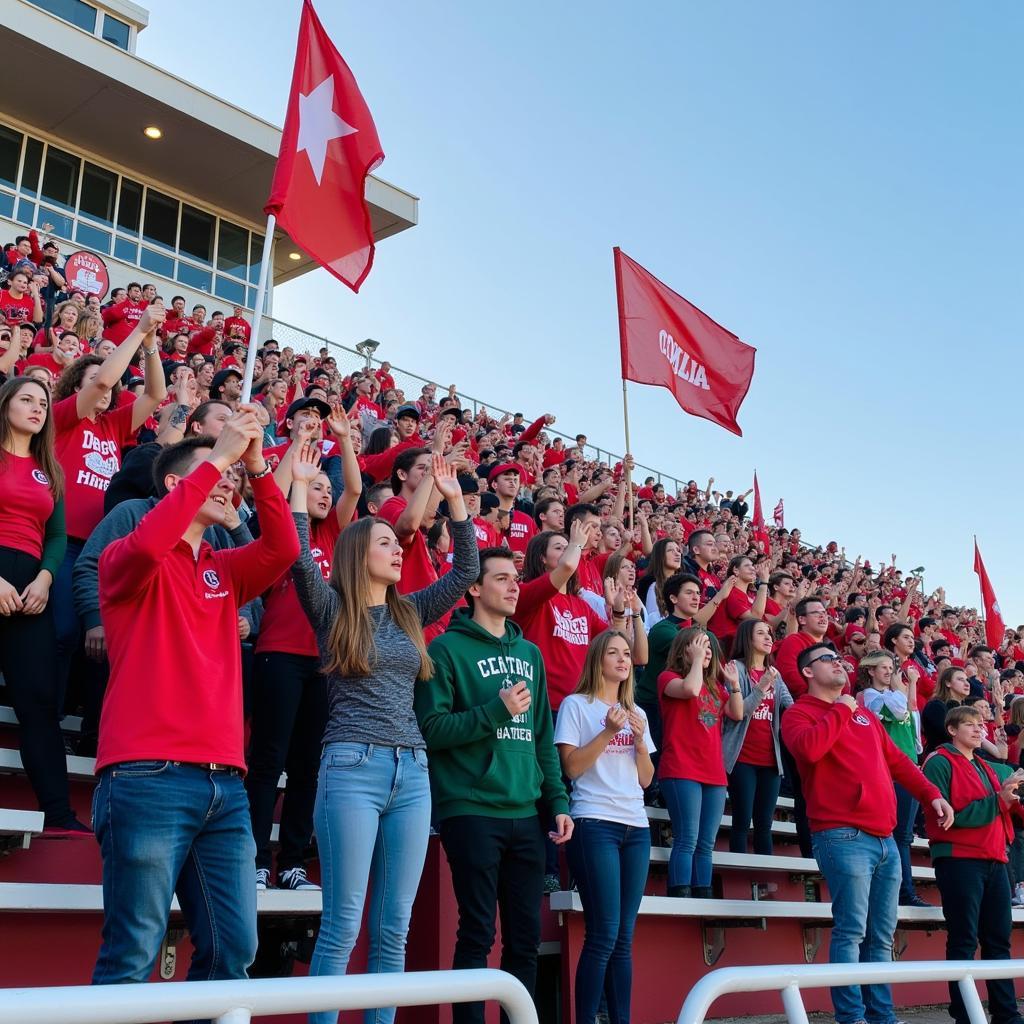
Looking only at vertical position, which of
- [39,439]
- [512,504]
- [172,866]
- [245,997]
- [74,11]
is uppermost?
[74,11]

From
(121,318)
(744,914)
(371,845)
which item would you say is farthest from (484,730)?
(121,318)

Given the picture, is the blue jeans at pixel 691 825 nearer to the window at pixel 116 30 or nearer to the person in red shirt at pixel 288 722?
the person in red shirt at pixel 288 722

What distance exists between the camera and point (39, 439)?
15.8ft

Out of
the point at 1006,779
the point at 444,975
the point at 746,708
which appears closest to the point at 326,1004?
the point at 444,975

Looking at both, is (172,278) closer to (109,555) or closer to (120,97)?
(120,97)

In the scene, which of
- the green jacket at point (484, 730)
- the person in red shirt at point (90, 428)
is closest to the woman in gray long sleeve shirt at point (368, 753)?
the green jacket at point (484, 730)

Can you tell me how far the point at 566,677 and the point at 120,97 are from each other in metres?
17.8

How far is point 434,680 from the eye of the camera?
4602mm

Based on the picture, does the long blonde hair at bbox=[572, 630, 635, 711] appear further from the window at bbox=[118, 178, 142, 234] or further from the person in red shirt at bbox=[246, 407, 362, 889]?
the window at bbox=[118, 178, 142, 234]

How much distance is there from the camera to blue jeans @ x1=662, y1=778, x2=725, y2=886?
249 inches

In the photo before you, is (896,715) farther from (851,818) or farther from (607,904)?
(607,904)

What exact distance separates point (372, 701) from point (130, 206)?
2021cm

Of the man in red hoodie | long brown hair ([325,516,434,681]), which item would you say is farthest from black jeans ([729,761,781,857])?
long brown hair ([325,516,434,681])

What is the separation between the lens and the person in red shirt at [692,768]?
634 centimetres
